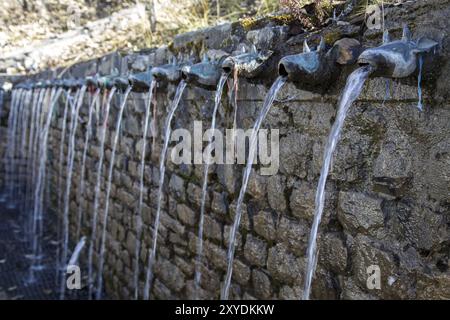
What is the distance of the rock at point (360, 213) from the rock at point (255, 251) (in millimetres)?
627

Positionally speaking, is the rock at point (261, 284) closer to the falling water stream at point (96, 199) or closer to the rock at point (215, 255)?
the rock at point (215, 255)

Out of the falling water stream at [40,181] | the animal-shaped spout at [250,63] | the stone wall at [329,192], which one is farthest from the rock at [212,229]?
the falling water stream at [40,181]

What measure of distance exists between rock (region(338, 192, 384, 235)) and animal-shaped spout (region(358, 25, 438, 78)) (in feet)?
1.69

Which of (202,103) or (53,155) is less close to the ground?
(202,103)

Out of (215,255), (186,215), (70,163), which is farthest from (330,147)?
(70,163)

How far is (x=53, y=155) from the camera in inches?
270

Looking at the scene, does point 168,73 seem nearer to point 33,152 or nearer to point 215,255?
A: point 215,255

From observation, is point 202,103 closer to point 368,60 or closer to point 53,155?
point 368,60

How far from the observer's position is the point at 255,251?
106 inches

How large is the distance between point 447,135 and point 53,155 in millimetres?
6027

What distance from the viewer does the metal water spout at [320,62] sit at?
6.46ft

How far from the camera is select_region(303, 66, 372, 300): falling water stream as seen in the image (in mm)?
1796

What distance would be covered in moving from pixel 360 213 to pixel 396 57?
65cm

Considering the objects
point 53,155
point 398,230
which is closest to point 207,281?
point 398,230
